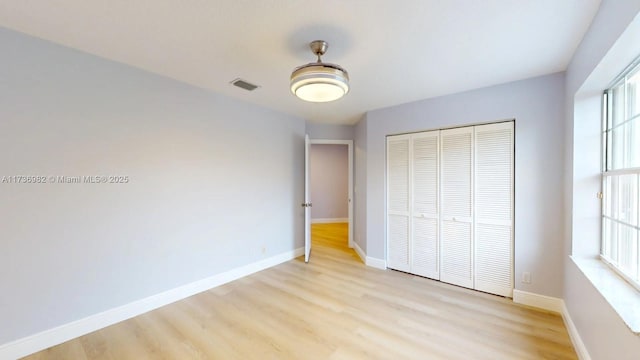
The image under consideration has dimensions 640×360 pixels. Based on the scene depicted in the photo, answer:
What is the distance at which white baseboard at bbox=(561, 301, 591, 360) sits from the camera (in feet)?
5.93

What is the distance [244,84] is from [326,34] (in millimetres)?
1356

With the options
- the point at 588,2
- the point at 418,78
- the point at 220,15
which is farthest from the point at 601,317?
the point at 220,15

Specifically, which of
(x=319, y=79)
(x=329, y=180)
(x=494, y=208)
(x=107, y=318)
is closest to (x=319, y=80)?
Result: (x=319, y=79)

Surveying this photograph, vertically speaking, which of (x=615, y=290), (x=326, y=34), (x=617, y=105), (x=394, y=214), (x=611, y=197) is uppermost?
(x=326, y=34)

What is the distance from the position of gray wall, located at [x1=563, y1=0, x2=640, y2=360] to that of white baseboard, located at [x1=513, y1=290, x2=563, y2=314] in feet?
0.57

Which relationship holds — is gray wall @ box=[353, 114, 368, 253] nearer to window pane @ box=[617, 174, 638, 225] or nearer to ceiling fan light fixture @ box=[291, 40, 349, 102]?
ceiling fan light fixture @ box=[291, 40, 349, 102]

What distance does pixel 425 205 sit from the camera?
11.2 feet

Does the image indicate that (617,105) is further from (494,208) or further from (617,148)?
(494,208)

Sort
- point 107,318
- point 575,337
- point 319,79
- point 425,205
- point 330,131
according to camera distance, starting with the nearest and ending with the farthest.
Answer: point 319,79, point 575,337, point 107,318, point 425,205, point 330,131

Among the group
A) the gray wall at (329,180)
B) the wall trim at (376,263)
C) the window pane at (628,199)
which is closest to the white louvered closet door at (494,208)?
the window pane at (628,199)

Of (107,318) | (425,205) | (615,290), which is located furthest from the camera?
(425,205)

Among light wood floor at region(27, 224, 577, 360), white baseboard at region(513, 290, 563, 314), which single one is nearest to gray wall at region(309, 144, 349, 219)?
light wood floor at region(27, 224, 577, 360)

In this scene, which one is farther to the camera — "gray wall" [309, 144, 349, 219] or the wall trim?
"gray wall" [309, 144, 349, 219]

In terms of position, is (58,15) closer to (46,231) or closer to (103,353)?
(46,231)
